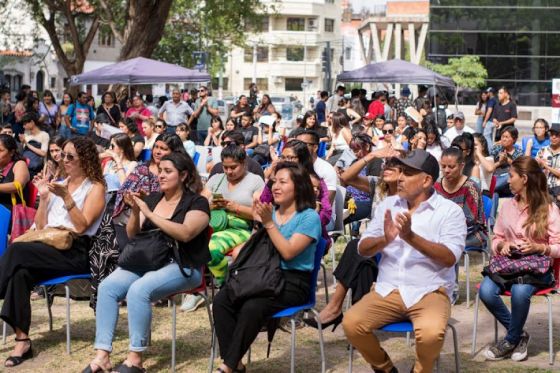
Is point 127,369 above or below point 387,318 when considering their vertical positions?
below

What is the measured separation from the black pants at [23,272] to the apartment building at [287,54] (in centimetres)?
8445

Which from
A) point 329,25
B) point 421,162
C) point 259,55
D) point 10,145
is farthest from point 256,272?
point 329,25

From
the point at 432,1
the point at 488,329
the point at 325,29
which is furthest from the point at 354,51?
the point at 488,329

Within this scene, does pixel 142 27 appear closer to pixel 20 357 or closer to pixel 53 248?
pixel 53 248

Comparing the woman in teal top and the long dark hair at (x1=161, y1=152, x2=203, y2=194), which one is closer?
the woman in teal top

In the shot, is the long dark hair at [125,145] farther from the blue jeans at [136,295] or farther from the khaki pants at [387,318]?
the khaki pants at [387,318]

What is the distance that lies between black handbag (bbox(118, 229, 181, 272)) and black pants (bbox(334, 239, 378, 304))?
3.89ft

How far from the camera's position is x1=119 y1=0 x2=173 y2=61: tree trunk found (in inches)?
913

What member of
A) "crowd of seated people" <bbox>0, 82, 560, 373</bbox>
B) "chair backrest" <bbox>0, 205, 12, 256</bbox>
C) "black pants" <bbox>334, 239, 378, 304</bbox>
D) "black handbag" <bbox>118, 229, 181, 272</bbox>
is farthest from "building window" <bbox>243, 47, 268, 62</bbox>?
"black handbag" <bbox>118, 229, 181, 272</bbox>

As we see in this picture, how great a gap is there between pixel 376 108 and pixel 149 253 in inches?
534

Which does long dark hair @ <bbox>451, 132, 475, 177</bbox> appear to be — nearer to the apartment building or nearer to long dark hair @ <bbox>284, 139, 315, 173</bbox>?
long dark hair @ <bbox>284, 139, 315, 173</bbox>

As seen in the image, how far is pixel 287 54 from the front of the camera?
92062 millimetres

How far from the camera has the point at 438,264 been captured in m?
5.60

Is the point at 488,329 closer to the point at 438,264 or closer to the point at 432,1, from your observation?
the point at 438,264
